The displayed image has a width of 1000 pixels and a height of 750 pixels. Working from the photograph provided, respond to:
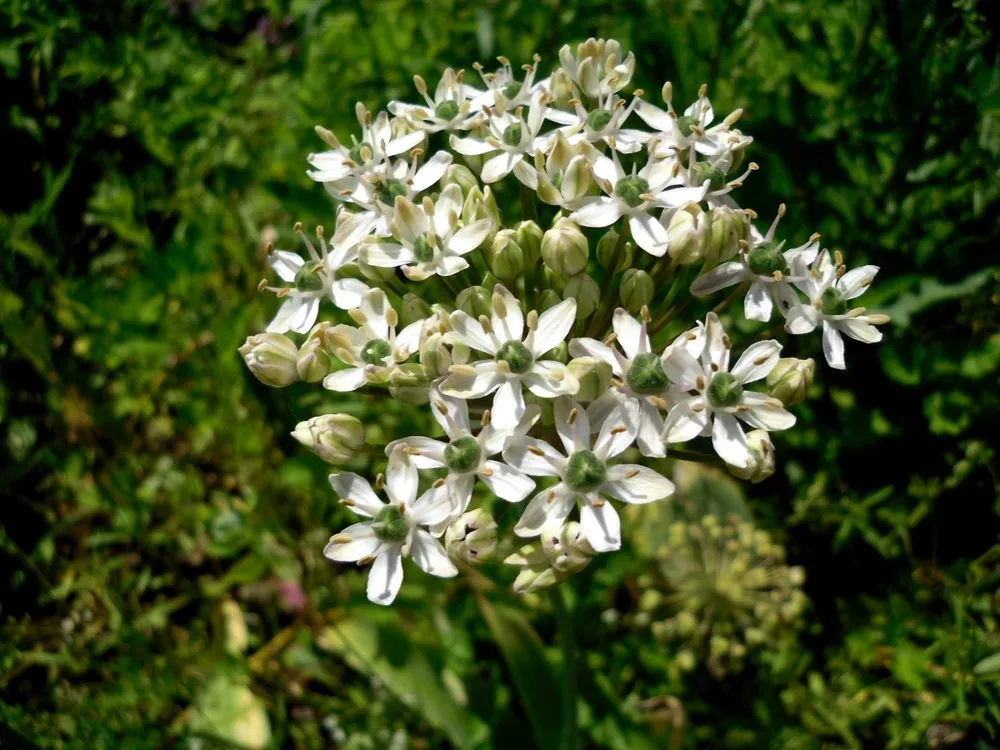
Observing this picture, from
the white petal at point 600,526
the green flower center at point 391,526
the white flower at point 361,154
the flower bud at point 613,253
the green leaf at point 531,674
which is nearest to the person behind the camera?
the white petal at point 600,526

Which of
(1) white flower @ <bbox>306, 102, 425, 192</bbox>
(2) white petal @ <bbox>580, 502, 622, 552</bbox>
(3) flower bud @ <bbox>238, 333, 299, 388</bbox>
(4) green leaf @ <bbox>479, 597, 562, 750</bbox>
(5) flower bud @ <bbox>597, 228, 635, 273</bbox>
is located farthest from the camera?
(4) green leaf @ <bbox>479, 597, 562, 750</bbox>

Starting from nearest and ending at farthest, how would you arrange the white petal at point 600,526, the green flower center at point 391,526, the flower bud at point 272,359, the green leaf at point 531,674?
1. the white petal at point 600,526
2. the green flower center at point 391,526
3. the flower bud at point 272,359
4. the green leaf at point 531,674

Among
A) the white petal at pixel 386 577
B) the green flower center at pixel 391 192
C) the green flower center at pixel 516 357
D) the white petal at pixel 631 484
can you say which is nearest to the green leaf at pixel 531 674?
the white petal at pixel 386 577

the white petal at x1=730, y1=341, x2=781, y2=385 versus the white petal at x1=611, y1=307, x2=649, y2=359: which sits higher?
the white petal at x1=611, y1=307, x2=649, y2=359

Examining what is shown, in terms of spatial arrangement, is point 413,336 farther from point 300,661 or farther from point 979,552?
point 979,552

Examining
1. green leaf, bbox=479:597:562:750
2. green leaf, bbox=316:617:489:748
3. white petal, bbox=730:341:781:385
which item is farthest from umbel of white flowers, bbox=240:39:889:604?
green leaf, bbox=316:617:489:748

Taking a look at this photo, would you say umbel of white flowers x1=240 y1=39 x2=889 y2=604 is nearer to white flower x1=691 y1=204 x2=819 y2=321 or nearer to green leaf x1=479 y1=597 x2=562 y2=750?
white flower x1=691 y1=204 x2=819 y2=321

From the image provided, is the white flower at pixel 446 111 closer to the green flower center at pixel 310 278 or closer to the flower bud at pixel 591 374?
the green flower center at pixel 310 278
